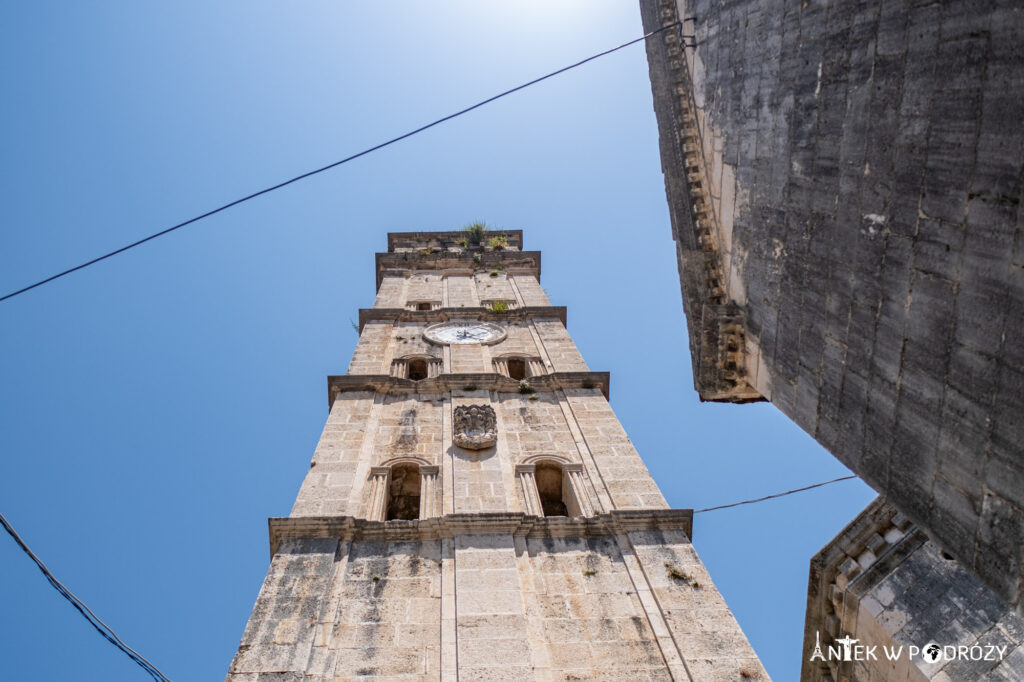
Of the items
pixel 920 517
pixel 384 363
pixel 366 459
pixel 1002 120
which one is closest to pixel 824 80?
pixel 1002 120

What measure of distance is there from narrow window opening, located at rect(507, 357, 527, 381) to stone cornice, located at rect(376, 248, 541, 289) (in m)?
10.6

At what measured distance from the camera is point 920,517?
18.8 feet

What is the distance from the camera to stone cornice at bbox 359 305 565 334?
26656 millimetres

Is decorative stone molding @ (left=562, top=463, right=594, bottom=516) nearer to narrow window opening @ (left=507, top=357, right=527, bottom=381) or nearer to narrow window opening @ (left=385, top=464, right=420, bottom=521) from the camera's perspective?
narrow window opening @ (left=385, top=464, right=420, bottom=521)

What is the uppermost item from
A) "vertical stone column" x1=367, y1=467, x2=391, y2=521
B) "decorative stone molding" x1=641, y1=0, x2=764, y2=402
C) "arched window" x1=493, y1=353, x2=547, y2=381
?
"decorative stone molding" x1=641, y1=0, x2=764, y2=402

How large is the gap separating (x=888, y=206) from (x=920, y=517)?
244cm

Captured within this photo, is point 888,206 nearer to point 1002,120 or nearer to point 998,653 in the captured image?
point 1002,120

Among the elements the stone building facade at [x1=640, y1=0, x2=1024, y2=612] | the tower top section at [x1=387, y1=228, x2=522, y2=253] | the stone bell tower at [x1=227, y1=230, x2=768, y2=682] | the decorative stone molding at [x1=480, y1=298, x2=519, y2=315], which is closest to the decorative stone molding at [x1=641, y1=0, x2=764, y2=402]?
the stone building facade at [x1=640, y1=0, x2=1024, y2=612]

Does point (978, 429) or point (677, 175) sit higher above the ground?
point (677, 175)

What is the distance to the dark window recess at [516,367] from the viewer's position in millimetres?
23719

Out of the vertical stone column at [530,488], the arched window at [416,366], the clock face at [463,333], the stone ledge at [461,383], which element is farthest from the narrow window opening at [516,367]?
the vertical stone column at [530,488]

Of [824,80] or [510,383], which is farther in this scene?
[510,383]

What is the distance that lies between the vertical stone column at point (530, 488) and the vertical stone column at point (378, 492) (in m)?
2.84

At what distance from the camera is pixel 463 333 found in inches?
1008
